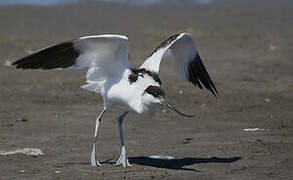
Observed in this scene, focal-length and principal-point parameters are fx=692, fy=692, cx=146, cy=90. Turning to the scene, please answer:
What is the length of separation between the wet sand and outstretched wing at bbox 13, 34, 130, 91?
116 cm

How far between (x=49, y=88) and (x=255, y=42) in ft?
23.2

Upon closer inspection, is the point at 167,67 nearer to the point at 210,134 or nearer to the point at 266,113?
the point at 266,113

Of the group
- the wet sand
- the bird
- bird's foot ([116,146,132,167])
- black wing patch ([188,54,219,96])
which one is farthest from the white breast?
black wing patch ([188,54,219,96])

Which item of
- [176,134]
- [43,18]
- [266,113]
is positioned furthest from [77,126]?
[43,18]

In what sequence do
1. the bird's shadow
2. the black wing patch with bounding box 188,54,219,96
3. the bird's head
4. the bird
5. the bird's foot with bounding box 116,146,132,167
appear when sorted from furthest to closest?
1. the black wing patch with bounding box 188,54,219,96
2. the bird's shadow
3. the bird's foot with bounding box 116,146,132,167
4. the bird
5. the bird's head

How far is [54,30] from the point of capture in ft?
66.0

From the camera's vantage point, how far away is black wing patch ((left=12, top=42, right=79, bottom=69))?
8.13 metres

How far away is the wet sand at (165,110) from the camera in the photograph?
8.25 m

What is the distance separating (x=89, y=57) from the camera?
8.30 meters

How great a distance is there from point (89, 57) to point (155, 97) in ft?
3.44

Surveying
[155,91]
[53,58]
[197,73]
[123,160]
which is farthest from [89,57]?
[197,73]

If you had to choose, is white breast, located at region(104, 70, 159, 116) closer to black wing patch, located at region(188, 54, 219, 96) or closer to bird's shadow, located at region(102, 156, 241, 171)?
bird's shadow, located at region(102, 156, 241, 171)

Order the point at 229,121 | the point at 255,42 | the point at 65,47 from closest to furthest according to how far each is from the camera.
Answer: the point at 65,47, the point at 229,121, the point at 255,42

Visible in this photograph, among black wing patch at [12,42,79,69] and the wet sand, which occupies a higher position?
black wing patch at [12,42,79,69]
